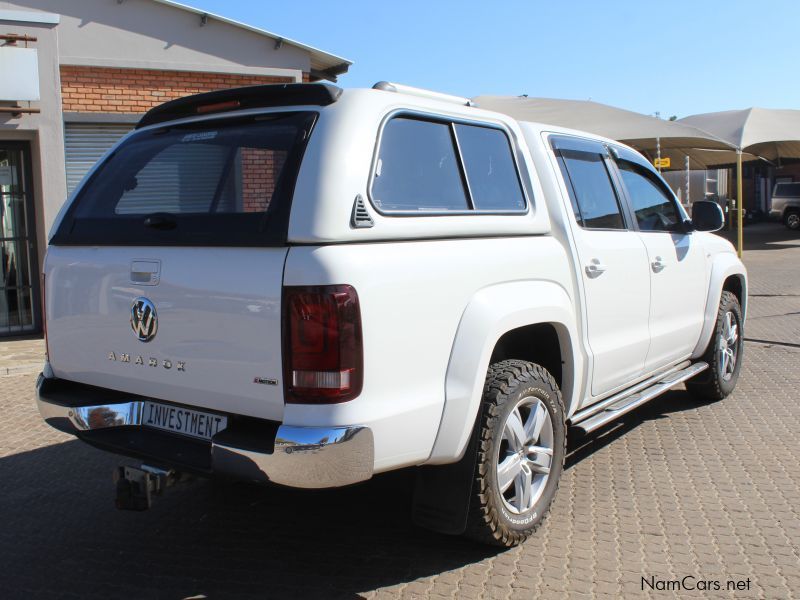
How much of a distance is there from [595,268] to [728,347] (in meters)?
2.67

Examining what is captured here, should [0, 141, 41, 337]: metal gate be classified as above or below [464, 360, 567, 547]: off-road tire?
above

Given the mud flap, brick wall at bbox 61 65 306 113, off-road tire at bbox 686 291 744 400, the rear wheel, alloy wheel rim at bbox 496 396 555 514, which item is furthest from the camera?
the rear wheel

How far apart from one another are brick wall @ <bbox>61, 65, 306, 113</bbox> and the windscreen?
25.8ft

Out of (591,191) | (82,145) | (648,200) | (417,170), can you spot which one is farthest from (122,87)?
(417,170)

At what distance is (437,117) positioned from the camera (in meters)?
3.56

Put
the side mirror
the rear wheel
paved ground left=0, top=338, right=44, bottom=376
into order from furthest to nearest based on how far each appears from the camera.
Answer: the rear wheel → paved ground left=0, top=338, right=44, bottom=376 → the side mirror

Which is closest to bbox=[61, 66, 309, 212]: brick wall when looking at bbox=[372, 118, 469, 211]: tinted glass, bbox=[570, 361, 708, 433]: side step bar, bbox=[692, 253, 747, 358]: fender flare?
bbox=[692, 253, 747, 358]: fender flare

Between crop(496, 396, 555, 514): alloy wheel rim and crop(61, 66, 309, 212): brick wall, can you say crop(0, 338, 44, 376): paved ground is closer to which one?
crop(61, 66, 309, 212): brick wall

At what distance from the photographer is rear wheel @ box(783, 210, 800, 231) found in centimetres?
3344

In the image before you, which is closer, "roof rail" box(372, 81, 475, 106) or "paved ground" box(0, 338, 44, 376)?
"roof rail" box(372, 81, 475, 106)

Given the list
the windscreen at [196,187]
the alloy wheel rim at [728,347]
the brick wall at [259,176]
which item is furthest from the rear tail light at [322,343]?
the alloy wheel rim at [728,347]

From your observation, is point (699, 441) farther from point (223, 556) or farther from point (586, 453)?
point (223, 556)

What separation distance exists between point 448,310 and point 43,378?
6.39ft

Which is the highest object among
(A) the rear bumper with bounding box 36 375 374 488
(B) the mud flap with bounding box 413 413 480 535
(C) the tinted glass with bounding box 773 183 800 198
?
(C) the tinted glass with bounding box 773 183 800 198
